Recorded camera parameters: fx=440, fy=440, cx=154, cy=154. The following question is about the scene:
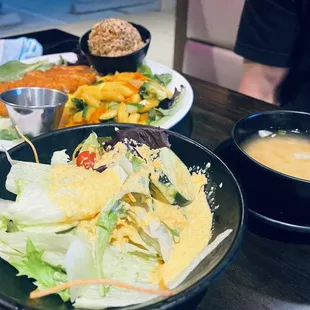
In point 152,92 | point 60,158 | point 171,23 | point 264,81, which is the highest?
point 60,158

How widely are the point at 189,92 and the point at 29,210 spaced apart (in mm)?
826

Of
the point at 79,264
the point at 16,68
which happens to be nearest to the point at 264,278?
the point at 79,264

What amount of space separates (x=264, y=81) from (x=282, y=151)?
2.71 feet

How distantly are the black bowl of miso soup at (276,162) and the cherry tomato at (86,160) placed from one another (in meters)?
0.28

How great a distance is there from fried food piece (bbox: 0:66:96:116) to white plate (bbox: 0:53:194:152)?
16 centimetres

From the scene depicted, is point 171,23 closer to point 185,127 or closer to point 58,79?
point 58,79

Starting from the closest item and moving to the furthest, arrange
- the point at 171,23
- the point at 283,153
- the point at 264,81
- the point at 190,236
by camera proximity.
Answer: the point at 190,236, the point at 283,153, the point at 264,81, the point at 171,23

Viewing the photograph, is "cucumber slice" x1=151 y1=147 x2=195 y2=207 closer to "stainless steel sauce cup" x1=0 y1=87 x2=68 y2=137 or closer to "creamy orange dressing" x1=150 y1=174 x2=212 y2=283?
"creamy orange dressing" x1=150 y1=174 x2=212 y2=283

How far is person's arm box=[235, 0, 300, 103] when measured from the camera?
5.43ft

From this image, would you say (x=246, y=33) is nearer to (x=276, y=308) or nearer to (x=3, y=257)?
(x=276, y=308)

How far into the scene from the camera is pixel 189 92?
1.40 m

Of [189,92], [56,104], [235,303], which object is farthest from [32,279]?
[189,92]

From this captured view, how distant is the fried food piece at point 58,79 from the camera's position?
1.43 meters

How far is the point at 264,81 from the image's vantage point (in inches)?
68.1
